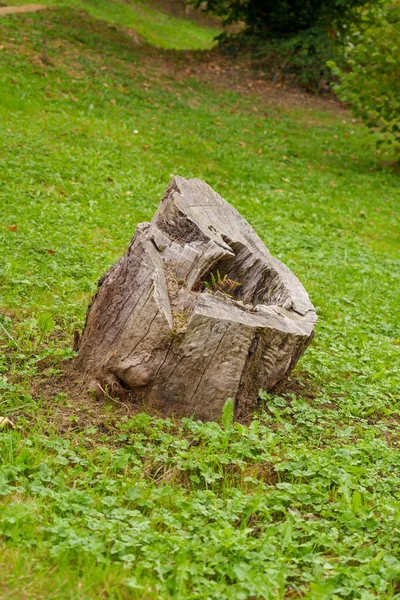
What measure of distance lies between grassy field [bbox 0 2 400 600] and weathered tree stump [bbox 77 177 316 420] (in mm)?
182

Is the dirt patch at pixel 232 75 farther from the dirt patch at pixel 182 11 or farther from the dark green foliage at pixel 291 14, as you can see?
the dirt patch at pixel 182 11

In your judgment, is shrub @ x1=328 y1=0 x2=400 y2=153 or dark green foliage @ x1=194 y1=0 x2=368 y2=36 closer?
shrub @ x1=328 y1=0 x2=400 y2=153

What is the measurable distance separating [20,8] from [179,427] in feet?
54.0

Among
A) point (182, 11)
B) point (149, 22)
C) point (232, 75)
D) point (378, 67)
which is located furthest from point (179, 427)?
point (182, 11)

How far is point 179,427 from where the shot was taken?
4.47 metres

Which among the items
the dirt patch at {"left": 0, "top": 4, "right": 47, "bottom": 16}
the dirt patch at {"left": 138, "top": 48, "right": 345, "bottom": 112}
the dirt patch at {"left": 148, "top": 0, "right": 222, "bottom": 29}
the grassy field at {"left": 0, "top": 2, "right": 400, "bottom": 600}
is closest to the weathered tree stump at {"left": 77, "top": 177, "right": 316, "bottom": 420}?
the grassy field at {"left": 0, "top": 2, "right": 400, "bottom": 600}

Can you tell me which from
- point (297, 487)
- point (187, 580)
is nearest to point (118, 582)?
point (187, 580)

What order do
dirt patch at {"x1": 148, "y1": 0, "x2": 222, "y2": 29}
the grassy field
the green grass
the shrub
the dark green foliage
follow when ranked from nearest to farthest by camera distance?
the grassy field < the shrub < the dark green foliage < the green grass < dirt patch at {"x1": 148, "y1": 0, "x2": 222, "y2": 29}

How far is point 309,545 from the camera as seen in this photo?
349cm

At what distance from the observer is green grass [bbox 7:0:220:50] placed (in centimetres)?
A: 2288

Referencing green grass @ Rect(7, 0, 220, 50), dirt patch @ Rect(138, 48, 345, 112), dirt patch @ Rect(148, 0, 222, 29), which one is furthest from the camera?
dirt patch @ Rect(148, 0, 222, 29)

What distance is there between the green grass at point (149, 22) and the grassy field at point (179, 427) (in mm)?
11221

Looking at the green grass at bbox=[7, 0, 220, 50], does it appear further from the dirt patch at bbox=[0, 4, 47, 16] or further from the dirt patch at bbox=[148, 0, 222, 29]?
the dirt patch at bbox=[0, 4, 47, 16]

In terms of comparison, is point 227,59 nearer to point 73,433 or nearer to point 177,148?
point 177,148
